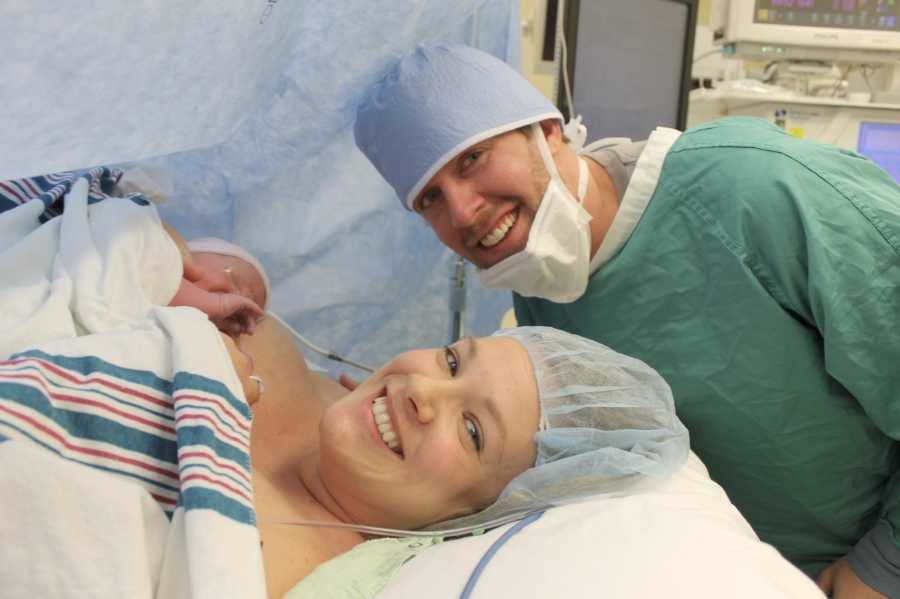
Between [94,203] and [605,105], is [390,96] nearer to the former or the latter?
[94,203]

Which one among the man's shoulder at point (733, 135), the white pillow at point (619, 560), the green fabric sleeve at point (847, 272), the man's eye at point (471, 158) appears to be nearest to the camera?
the white pillow at point (619, 560)

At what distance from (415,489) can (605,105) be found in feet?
4.47

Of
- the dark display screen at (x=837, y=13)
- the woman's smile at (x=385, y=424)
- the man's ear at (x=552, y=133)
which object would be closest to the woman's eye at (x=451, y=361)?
the woman's smile at (x=385, y=424)

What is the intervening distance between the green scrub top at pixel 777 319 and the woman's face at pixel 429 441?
0.32 m

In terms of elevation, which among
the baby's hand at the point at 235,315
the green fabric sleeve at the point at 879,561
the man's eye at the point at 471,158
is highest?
the man's eye at the point at 471,158

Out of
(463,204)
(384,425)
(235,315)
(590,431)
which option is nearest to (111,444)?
(384,425)

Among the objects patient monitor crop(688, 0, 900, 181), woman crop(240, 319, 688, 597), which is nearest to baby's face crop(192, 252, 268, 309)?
woman crop(240, 319, 688, 597)

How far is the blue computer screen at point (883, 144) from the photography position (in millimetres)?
2488

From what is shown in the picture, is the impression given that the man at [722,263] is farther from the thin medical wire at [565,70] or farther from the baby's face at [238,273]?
the thin medical wire at [565,70]

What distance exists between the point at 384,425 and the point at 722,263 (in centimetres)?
61

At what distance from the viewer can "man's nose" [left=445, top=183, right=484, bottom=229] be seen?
1.26 metres

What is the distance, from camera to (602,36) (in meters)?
1.90

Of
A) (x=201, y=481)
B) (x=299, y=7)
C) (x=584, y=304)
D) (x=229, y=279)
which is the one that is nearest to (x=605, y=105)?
(x=584, y=304)

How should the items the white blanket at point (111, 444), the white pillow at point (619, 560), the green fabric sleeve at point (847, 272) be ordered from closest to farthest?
1. the white blanket at point (111, 444)
2. the white pillow at point (619, 560)
3. the green fabric sleeve at point (847, 272)
